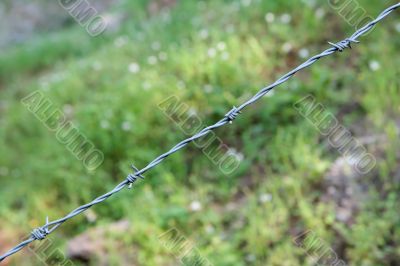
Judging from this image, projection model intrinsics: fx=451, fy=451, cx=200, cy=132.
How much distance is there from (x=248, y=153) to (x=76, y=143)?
177 centimetres

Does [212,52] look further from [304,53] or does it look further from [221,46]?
[304,53]

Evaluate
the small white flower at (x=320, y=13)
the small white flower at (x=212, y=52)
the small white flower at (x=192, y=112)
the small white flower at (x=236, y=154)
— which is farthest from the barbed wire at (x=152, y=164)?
the small white flower at (x=320, y=13)

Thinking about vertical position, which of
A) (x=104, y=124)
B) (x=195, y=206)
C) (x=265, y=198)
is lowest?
(x=265, y=198)

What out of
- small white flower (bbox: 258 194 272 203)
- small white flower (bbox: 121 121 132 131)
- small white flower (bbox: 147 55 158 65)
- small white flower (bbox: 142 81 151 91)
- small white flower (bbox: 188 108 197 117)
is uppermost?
small white flower (bbox: 147 55 158 65)

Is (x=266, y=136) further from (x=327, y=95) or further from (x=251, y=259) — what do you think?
(x=251, y=259)

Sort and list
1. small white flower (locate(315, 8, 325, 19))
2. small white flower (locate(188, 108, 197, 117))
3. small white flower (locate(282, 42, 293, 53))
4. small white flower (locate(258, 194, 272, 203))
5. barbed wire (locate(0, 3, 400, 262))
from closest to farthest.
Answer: barbed wire (locate(0, 3, 400, 262))
small white flower (locate(258, 194, 272, 203))
small white flower (locate(188, 108, 197, 117))
small white flower (locate(282, 42, 293, 53))
small white flower (locate(315, 8, 325, 19))

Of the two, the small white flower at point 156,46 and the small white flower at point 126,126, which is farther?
the small white flower at point 156,46

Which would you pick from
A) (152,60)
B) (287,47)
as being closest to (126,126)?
(152,60)

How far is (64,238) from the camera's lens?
380 centimetres

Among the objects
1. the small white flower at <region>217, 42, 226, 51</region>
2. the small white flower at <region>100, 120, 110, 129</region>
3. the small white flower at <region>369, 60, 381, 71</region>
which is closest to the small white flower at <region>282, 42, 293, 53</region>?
the small white flower at <region>217, 42, 226, 51</region>

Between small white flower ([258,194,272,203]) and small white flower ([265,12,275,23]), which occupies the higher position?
small white flower ([265,12,275,23])

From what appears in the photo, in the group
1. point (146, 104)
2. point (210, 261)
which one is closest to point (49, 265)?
point (210, 261)

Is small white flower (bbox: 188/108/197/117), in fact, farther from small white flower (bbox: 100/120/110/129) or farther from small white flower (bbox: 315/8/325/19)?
small white flower (bbox: 315/8/325/19)

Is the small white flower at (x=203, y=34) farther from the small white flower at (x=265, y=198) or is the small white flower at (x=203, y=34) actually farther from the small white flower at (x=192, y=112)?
the small white flower at (x=265, y=198)
